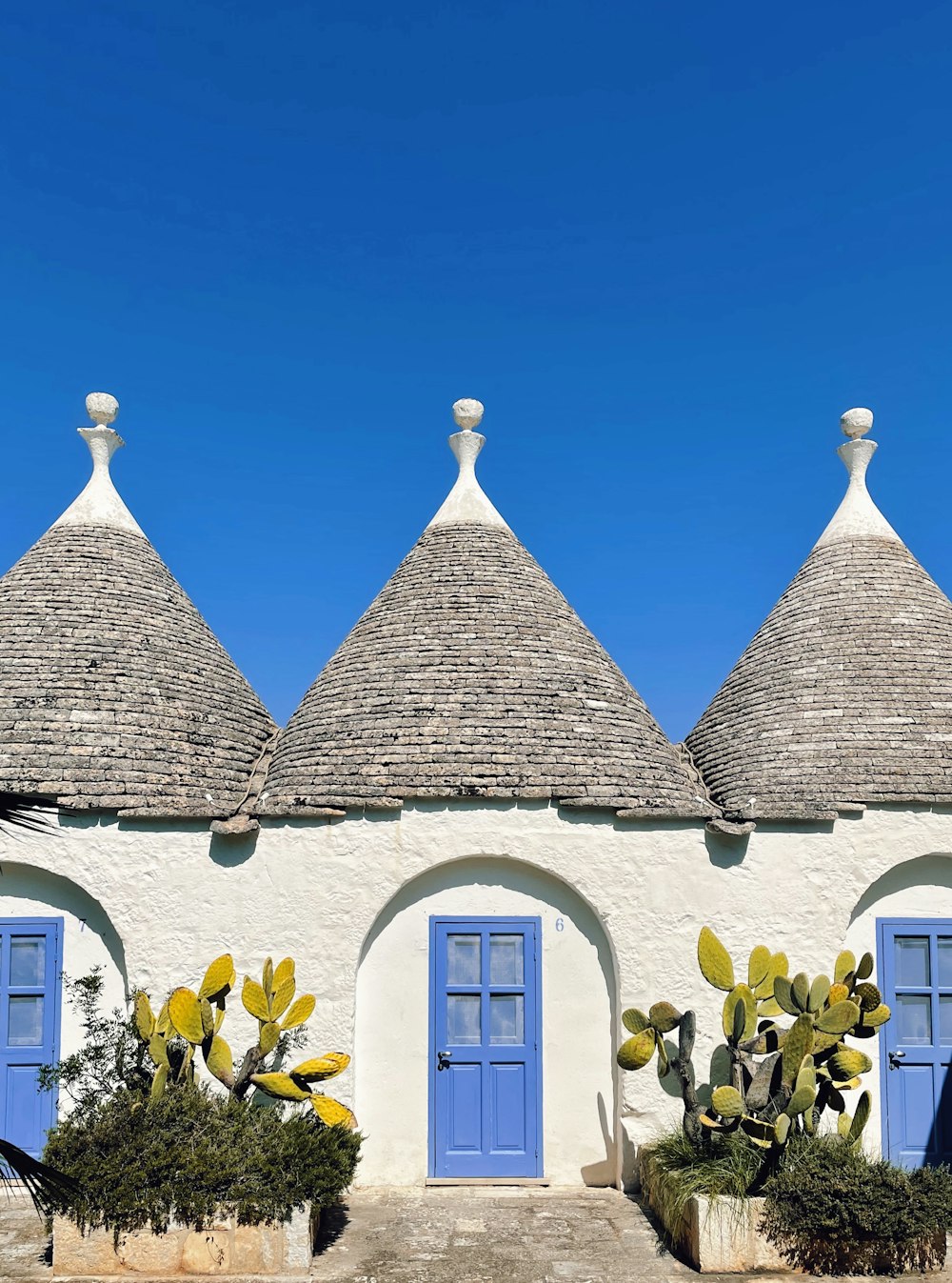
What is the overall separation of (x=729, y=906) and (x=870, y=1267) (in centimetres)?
266

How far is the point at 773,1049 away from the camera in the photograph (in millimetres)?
7785

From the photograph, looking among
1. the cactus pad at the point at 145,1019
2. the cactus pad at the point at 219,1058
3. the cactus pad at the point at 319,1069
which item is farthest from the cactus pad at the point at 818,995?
the cactus pad at the point at 145,1019

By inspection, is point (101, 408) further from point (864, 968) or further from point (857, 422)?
point (864, 968)

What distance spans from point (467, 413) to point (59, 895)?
6.34 meters

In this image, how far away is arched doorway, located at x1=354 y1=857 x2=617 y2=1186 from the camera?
8.91m

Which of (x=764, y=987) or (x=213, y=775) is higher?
(x=213, y=775)

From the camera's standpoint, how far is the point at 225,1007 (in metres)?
8.60

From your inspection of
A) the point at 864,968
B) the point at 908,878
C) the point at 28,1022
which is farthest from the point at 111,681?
the point at 908,878

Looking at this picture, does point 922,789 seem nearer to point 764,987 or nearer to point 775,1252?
point 764,987

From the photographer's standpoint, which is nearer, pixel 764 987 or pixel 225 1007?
pixel 764 987

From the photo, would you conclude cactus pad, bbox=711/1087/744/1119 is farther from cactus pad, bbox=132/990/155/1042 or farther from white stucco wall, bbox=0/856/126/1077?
white stucco wall, bbox=0/856/126/1077

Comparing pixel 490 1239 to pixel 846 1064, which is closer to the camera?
pixel 846 1064

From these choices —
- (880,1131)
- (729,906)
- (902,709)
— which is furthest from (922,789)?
(880,1131)

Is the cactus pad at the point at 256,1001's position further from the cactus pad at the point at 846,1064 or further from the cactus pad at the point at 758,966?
the cactus pad at the point at 846,1064
